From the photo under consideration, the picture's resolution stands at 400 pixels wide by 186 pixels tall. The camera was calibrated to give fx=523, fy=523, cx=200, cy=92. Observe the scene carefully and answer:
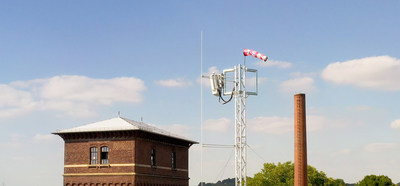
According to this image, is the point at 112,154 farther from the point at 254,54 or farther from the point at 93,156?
the point at 254,54

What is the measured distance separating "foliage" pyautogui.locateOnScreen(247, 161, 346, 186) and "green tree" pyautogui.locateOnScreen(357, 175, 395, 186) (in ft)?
20.3

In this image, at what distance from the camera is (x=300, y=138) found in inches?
1693

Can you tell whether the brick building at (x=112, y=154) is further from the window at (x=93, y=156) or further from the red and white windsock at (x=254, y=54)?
the red and white windsock at (x=254, y=54)

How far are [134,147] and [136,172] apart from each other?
216cm

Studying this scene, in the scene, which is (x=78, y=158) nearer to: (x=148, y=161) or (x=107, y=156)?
(x=107, y=156)

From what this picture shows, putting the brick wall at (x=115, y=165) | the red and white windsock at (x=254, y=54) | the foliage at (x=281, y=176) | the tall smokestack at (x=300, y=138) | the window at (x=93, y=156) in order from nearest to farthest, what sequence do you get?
the red and white windsock at (x=254, y=54) → the tall smokestack at (x=300, y=138) → the brick wall at (x=115, y=165) → the window at (x=93, y=156) → the foliage at (x=281, y=176)

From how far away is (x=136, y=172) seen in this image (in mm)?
45219

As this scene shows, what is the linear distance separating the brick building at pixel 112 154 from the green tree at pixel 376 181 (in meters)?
48.0

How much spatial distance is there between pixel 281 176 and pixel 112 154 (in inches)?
1739

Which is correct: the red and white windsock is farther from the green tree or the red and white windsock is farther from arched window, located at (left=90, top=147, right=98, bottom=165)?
the green tree

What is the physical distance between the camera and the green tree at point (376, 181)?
276 ft

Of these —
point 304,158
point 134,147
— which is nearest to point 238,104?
point 304,158

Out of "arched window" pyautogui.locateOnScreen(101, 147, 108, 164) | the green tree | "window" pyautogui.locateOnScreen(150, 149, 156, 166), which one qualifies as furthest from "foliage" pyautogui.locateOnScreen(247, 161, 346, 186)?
"arched window" pyautogui.locateOnScreen(101, 147, 108, 164)

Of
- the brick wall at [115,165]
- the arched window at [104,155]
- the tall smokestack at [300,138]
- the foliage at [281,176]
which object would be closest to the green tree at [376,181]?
the foliage at [281,176]
